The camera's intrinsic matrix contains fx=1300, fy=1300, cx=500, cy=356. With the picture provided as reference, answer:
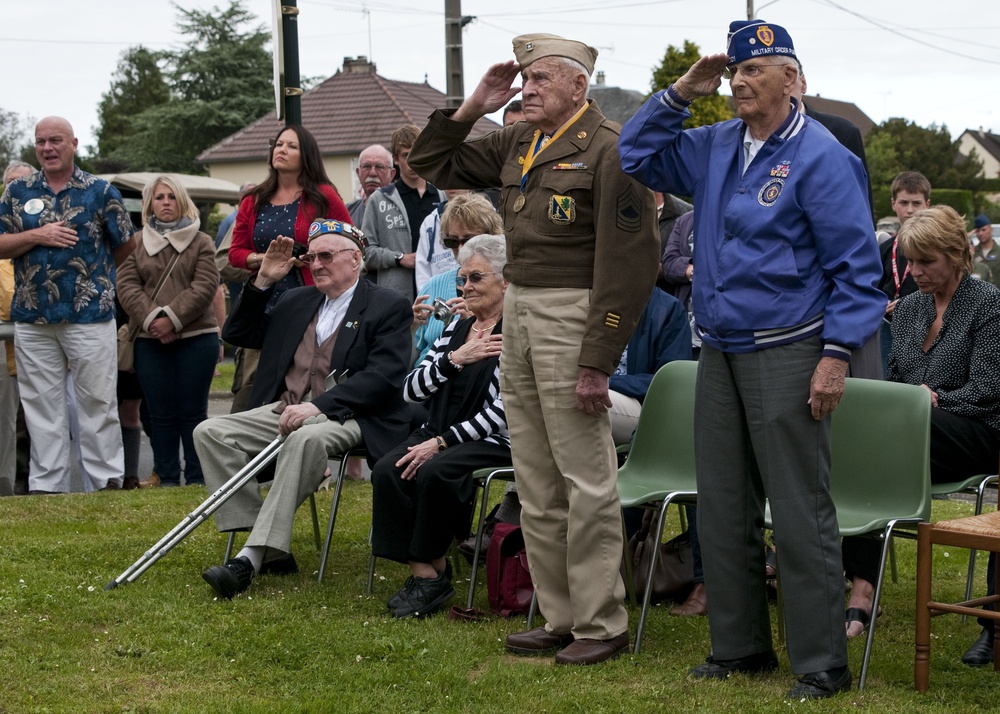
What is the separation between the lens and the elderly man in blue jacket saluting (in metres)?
3.99

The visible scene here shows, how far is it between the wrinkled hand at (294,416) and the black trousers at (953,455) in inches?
95.9

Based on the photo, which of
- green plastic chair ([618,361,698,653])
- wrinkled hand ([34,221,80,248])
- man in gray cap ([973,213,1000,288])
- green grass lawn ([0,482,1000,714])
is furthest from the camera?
man in gray cap ([973,213,1000,288])

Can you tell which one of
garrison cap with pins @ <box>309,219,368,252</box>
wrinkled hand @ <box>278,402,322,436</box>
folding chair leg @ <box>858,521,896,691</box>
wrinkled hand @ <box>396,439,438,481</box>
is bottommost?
folding chair leg @ <box>858,521,896,691</box>

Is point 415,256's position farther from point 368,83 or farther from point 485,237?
point 368,83

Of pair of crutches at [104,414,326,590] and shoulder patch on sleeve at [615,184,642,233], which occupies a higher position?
shoulder patch on sleeve at [615,184,642,233]

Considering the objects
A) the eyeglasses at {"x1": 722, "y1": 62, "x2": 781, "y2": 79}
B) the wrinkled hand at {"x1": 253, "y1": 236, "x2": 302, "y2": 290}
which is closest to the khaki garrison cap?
the eyeglasses at {"x1": 722, "y1": 62, "x2": 781, "y2": 79}

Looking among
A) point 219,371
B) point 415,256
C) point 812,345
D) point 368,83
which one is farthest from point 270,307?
point 368,83

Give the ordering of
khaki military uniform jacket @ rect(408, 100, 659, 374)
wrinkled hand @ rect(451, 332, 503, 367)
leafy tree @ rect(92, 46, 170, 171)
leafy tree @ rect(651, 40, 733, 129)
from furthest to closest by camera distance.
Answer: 1. leafy tree @ rect(92, 46, 170, 171)
2. leafy tree @ rect(651, 40, 733, 129)
3. wrinkled hand @ rect(451, 332, 503, 367)
4. khaki military uniform jacket @ rect(408, 100, 659, 374)

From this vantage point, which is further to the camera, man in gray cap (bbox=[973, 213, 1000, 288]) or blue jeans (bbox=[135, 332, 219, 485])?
man in gray cap (bbox=[973, 213, 1000, 288])

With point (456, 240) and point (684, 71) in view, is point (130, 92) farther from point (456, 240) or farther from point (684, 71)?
point (456, 240)

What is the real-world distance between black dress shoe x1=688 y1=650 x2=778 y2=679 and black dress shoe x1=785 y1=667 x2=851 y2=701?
235 millimetres

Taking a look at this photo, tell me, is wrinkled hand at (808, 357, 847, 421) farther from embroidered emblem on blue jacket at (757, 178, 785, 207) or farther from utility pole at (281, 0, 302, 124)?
utility pole at (281, 0, 302, 124)

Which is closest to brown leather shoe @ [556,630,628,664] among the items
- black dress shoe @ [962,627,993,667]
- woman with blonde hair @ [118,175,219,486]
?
black dress shoe @ [962,627,993,667]

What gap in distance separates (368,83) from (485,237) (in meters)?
34.8
